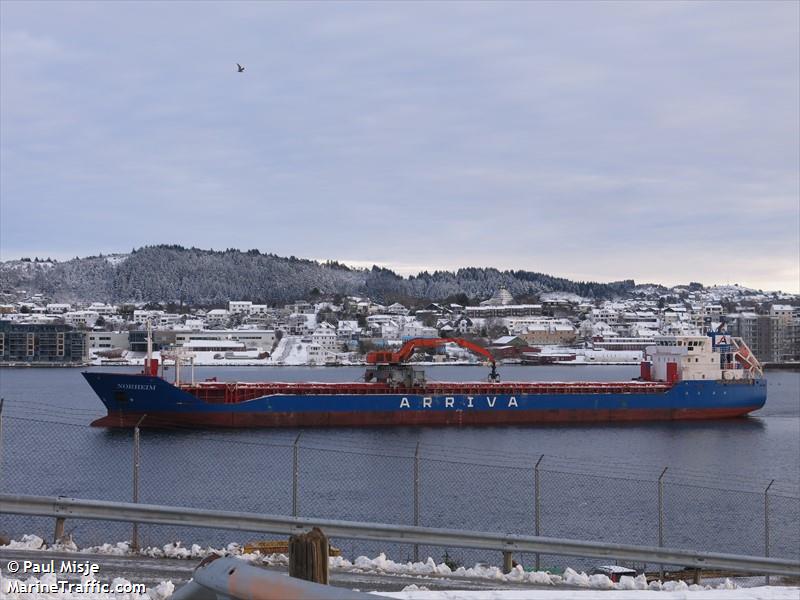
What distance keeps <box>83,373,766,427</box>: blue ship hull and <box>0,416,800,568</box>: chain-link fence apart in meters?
4.10

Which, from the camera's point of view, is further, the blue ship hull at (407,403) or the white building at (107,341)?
the white building at (107,341)

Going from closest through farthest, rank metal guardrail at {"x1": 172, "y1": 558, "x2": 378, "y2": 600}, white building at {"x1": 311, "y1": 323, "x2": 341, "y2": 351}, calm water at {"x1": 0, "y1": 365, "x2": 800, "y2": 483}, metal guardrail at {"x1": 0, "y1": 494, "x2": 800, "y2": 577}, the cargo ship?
metal guardrail at {"x1": 172, "y1": 558, "x2": 378, "y2": 600} < metal guardrail at {"x1": 0, "y1": 494, "x2": 800, "y2": 577} < calm water at {"x1": 0, "y1": 365, "x2": 800, "y2": 483} < the cargo ship < white building at {"x1": 311, "y1": 323, "x2": 341, "y2": 351}

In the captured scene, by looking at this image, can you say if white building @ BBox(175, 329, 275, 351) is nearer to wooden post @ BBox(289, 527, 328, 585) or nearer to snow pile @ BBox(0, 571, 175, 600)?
snow pile @ BBox(0, 571, 175, 600)

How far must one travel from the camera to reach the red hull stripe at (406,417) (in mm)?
39531

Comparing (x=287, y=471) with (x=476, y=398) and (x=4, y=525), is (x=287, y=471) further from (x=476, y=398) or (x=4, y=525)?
(x=476, y=398)

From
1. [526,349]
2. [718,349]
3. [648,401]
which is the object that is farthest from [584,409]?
[526,349]

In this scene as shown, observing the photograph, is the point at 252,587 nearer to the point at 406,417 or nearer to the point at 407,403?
the point at 407,403

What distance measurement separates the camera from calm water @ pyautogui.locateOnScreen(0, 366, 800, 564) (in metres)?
21.5

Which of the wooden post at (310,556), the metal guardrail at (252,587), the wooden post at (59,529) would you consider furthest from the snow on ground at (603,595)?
the wooden post at (59,529)

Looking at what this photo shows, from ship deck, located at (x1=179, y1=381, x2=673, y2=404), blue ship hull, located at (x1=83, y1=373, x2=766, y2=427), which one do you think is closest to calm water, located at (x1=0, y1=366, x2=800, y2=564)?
blue ship hull, located at (x1=83, y1=373, x2=766, y2=427)

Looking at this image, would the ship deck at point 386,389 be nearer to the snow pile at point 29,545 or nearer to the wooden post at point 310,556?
the snow pile at point 29,545

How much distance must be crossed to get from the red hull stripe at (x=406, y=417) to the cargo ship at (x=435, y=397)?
4 cm

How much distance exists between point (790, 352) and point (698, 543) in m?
163

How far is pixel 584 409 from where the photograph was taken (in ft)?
151
